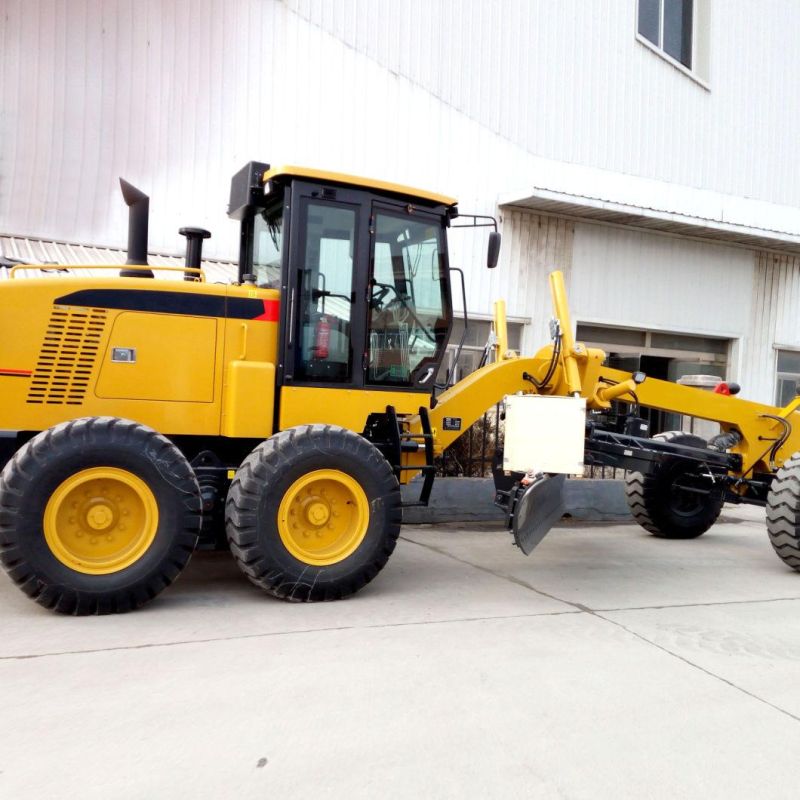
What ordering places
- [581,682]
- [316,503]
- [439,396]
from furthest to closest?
[439,396]
[316,503]
[581,682]

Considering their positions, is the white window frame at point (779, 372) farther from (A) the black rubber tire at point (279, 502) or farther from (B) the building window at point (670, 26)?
(A) the black rubber tire at point (279, 502)

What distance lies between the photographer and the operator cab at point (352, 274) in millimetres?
5555

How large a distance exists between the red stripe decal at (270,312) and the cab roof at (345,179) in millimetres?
892

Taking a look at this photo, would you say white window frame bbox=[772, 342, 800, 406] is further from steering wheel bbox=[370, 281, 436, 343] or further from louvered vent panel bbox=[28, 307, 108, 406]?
louvered vent panel bbox=[28, 307, 108, 406]

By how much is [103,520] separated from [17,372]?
3.67 ft

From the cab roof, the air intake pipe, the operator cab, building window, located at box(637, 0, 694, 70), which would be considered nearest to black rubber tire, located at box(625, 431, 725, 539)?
the operator cab

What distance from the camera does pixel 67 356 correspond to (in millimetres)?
5164

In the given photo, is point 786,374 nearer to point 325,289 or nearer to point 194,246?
point 325,289

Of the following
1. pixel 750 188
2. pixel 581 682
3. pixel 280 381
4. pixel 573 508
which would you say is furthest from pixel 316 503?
pixel 750 188

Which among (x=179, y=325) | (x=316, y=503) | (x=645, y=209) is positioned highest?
(x=645, y=209)

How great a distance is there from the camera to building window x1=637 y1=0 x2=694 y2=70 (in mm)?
13914

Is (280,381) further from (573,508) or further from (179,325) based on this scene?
(573,508)

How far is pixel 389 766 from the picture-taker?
3082 millimetres

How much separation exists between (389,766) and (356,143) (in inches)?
380
